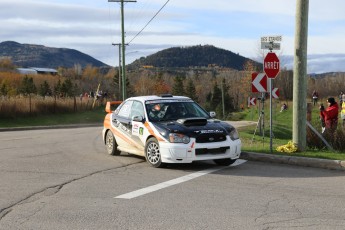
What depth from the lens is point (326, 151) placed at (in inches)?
499

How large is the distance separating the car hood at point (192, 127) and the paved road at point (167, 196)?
80 cm

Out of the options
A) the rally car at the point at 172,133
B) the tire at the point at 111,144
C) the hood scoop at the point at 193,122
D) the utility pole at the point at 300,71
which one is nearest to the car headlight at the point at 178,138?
the rally car at the point at 172,133

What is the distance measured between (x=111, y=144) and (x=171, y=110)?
2.32 meters

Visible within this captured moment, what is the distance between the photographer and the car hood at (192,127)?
10.2 meters

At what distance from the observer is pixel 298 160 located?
10984mm

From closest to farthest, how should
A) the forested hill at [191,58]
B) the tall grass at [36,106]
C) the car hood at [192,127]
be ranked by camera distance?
the car hood at [192,127], the tall grass at [36,106], the forested hill at [191,58]

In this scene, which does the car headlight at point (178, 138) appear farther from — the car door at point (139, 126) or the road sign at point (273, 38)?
the road sign at point (273, 38)

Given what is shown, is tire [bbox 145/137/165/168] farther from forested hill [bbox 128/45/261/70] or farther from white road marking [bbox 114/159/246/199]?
forested hill [bbox 128/45/261/70]

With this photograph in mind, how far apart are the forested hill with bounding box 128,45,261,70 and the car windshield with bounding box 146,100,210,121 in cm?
13492

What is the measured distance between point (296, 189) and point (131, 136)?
470 cm

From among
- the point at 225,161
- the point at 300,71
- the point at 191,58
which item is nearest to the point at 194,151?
the point at 225,161

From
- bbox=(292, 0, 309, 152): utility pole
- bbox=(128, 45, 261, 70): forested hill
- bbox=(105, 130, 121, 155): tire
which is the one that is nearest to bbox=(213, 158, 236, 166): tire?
bbox=(292, 0, 309, 152): utility pole

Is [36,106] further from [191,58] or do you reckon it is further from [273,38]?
[191,58]

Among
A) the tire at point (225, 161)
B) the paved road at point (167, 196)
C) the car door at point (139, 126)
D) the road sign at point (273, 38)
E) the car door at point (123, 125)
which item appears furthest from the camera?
the road sign at point (273, 38)
